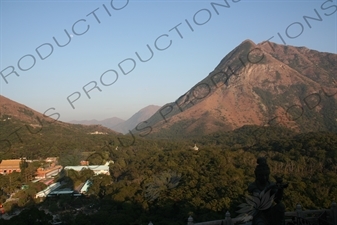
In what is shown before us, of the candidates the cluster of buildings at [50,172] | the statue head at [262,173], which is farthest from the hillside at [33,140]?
the statue head at [262,173]

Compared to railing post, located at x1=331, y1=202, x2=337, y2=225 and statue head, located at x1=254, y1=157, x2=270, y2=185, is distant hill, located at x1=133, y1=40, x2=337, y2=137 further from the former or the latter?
statue head, located at x1=254, y1=157, x2=270, y2=185

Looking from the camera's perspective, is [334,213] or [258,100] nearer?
[334,213]

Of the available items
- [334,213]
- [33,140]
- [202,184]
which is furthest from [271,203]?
[33,140]

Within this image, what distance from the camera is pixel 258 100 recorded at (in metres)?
73.9

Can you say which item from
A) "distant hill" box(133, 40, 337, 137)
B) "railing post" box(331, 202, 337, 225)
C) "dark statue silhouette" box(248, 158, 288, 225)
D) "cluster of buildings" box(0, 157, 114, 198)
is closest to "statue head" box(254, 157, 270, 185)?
"dark statue silhouette" box(248, 158, 288, 225)

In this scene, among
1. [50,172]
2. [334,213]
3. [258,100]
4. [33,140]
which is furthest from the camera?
[258,100]

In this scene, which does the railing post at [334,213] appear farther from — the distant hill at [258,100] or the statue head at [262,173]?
the distant hill at [258,100]

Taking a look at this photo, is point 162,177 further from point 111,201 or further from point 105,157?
point 105,157

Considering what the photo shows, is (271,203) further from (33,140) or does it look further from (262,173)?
(33,140)

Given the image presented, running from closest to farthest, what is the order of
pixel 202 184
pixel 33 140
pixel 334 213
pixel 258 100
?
pixel 334 213 → pixel 202 184 → pixel 33 140 → pixel 258 100

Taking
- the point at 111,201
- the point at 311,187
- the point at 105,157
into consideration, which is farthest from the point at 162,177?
the point at 105,157

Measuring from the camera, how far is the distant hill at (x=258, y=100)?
214ft

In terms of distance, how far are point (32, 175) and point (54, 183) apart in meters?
3.28

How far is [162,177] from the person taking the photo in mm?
19047
